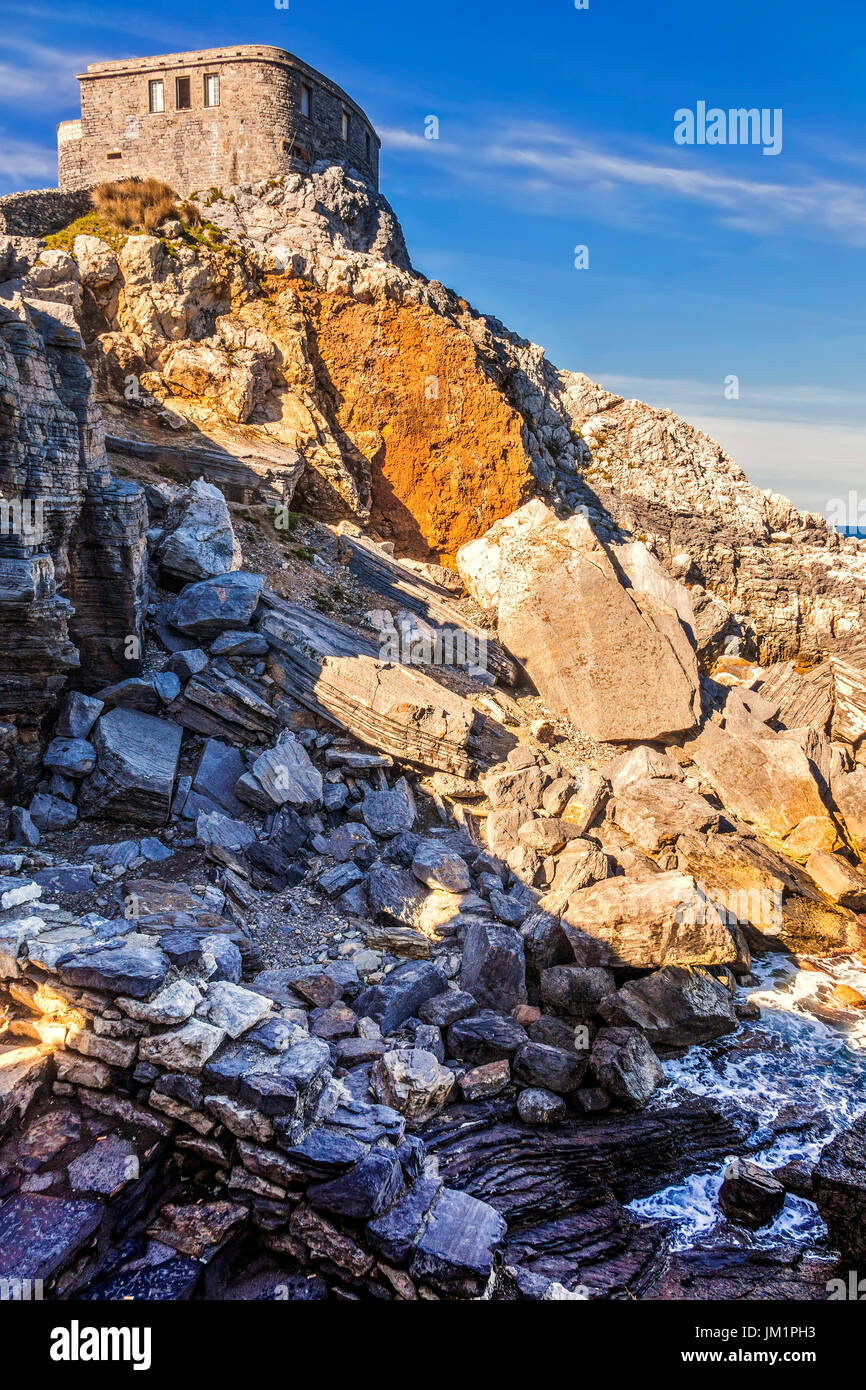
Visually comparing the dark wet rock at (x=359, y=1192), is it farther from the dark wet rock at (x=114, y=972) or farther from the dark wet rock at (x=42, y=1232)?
the dark wet rock at (x=114, y=972)

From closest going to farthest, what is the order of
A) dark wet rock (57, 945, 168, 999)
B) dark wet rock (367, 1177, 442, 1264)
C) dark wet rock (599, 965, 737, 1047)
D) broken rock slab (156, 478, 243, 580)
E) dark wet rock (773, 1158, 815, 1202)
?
dark wet rock (367, 1177, 442, 1264) → dark wet rock (57, 945, 168, 999) → dark wet rock (773, 1158, 815, 1202) → dark wet rock (599, 965, 737, 1047) → broken rock slab (156, 478, 243, 580)

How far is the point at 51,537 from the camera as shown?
11.0m

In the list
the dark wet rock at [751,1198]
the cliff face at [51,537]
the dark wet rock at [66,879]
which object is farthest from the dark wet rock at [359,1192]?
the cliff face at [51,537]

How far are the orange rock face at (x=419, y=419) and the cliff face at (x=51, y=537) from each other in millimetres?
12616

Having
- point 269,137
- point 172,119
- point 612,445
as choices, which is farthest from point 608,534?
point 172,119

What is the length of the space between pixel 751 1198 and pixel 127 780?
31.0ft

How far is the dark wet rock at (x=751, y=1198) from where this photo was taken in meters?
7.67

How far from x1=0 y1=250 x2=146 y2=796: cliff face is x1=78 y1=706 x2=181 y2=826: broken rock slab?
90 centimetres

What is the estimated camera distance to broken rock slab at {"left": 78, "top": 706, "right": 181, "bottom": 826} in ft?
35.7

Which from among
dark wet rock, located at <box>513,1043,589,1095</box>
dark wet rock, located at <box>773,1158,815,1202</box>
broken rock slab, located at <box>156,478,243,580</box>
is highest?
broken rock slab, located at <box>156,478,243,580</box>

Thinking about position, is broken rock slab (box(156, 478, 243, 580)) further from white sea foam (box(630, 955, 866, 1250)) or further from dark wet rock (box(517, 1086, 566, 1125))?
white sea foam (box(630, 955, 866, 1250))

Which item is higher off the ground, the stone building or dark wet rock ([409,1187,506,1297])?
the stone building

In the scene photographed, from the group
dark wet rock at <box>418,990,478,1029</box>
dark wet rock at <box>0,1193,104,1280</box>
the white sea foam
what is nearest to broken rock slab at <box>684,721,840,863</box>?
the white sea foam

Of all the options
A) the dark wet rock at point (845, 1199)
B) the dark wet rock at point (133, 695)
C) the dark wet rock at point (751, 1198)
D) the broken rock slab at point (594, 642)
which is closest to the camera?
the dark wet rock at point (845, 1199)
